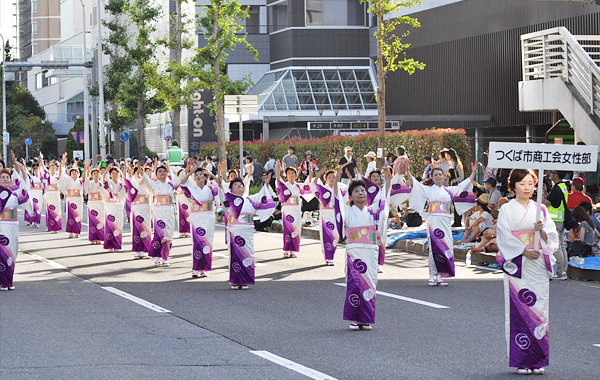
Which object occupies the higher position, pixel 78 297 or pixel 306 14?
pixel 306 14

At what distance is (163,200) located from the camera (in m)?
17.8

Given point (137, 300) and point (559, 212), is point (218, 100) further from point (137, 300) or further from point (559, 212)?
point (137, 300)

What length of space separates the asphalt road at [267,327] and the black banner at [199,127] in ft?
131

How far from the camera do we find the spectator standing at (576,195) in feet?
53.4

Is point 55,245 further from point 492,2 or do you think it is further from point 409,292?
point 492,2

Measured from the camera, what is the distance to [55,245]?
2142 centimetres

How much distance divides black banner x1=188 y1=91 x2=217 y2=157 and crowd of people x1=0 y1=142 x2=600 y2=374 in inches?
1217

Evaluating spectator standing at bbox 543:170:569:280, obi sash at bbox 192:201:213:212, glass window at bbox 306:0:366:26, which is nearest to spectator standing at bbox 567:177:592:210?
spectator standing at bbox 543:170:569:280

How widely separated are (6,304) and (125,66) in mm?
40181

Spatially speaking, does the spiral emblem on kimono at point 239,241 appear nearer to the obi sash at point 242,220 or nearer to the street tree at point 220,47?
the obi sash at point 242,220

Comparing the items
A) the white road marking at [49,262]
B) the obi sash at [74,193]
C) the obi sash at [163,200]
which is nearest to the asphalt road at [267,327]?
the white road marking at [49,262]

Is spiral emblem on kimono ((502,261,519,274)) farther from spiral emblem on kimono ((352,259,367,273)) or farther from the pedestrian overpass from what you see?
the pedestrian overpass

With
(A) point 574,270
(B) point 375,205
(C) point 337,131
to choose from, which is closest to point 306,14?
(C) point 337,131

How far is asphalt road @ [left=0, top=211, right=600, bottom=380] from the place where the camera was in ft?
28.1
